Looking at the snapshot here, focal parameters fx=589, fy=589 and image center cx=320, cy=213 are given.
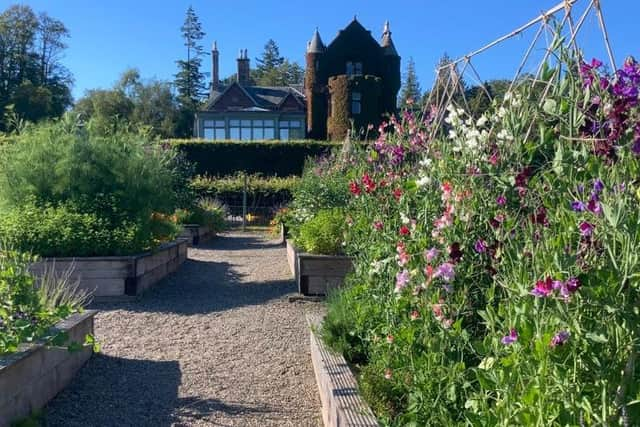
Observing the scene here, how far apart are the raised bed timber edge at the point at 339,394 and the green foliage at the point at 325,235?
2686 millimetres

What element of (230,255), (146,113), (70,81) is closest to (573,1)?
(230,255)

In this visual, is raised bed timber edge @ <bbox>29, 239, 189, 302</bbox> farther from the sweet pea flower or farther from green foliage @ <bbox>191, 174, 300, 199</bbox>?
green foliage @ <bbox>191, 174, 300, 199</bbox>

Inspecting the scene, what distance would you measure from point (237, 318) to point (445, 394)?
3.56m

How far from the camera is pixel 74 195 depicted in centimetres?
679

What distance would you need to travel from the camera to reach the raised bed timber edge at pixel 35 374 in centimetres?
285

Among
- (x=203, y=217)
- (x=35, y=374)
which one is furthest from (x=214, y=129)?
(x=35, y=374)

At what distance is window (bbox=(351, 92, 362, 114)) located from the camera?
3341cm

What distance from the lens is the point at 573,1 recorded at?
2564mm

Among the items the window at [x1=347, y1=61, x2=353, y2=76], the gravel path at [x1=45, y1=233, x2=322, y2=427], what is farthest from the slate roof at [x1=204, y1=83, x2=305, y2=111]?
the gravel path at [x1=45, y1=233, x2=322, y2=427]

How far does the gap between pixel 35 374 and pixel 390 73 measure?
116ft

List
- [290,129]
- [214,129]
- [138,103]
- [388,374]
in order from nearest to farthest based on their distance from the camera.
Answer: [388,374] → [290,129] → [214,129] → [138,103]

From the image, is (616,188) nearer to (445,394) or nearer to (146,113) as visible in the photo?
(445,394)

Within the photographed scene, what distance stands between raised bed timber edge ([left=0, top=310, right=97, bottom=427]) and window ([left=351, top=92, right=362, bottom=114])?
30.3 metres

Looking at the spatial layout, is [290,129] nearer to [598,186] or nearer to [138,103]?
[138,103]
